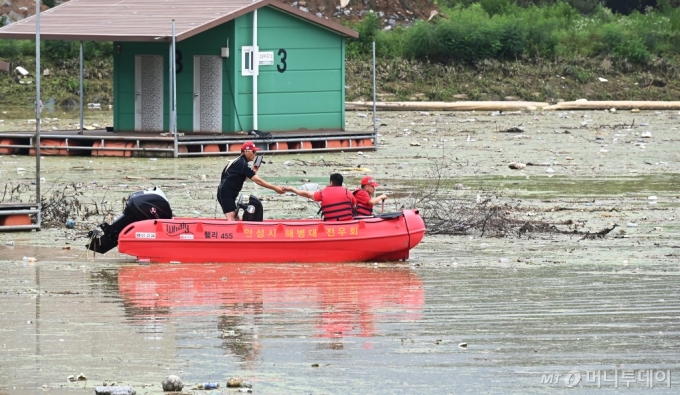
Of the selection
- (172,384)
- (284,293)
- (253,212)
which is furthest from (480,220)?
(172,384)

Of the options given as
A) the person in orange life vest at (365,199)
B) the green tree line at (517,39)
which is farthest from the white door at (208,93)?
the green tree line at (517,39)

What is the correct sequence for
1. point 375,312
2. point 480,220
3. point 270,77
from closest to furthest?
point 375,312
point 480,220
point 270,77

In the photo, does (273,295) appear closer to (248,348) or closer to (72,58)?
(248,348)

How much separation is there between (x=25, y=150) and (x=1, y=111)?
1186 centimetres

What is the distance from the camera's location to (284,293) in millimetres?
12625

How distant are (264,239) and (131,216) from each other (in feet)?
4.87

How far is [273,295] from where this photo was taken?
12.5m

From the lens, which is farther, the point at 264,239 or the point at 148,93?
the point at 148,93

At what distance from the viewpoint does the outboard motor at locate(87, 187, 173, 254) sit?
1446cm

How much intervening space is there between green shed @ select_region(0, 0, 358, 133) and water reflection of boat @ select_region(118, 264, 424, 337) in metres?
12.9

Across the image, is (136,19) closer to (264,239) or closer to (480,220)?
(480,220)

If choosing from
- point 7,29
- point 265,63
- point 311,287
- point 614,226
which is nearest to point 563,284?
point 311,287

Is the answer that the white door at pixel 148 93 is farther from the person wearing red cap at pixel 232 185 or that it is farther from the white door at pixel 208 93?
the person wearing red cap at pixel 232 185

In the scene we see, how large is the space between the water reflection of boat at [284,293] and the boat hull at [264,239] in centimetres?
17
